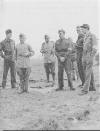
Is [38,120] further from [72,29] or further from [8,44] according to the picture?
[72,29]

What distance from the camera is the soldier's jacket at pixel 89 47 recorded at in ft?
32.6

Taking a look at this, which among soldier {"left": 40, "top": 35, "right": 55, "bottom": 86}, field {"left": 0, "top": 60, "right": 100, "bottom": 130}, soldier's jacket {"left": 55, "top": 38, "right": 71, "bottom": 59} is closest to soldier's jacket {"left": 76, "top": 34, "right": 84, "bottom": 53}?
soldier's jacket {"left": 55, "top": 38, "right": 71, "bottom": 59}

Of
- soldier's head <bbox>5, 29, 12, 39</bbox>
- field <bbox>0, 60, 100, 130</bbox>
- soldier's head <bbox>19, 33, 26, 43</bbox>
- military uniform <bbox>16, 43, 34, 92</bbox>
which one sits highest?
soldier's head <bbox>5, 29, 12, 39</bbox>

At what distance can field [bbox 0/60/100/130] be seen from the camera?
23.3ft

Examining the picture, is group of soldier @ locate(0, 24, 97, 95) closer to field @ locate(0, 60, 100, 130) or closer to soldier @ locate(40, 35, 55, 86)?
field @ locate(0, 60, 100, 130)

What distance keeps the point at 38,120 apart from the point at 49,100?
2.39 m

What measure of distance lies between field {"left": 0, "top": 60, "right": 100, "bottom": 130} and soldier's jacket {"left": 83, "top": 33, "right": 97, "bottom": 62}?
972mm

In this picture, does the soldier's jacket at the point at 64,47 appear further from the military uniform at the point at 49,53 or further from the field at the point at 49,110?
the military uniform at the point at 49,53

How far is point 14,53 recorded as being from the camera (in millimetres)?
11891

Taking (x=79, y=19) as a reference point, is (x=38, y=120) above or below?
below

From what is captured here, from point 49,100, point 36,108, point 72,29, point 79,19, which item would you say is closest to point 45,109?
point 36,108

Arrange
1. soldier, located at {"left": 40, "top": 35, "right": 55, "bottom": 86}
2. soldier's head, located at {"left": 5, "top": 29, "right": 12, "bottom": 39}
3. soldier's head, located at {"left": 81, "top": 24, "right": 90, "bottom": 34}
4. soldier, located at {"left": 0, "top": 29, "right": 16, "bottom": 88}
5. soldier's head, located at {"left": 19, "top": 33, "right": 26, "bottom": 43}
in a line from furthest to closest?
soldier, located at {"left": 40, "top": 35, "right": 55, "bottom": 86} → soldier, located at {"left": 0, "top": 29, "right": 16, "bottom": 88} → soldier's head, located at {"left": 5, "top": 29, "right": 12, "bottom": 39} → soldier's head, located at {"left": 19, "top": 33, "right": 26, "bottom": 43} → soldier's head, located at {"left": 81, "top": 24, "right": 90, "bottom": 34}

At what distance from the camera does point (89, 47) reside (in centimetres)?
1011

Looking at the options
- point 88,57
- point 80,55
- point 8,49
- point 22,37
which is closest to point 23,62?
point 22,37
